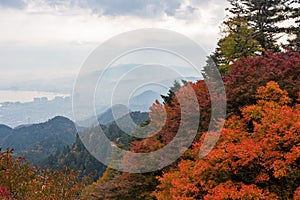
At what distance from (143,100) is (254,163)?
27.6 ft

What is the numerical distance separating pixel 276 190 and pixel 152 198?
743 cm

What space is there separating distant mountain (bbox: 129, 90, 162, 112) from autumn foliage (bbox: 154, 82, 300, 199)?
15.9 ft

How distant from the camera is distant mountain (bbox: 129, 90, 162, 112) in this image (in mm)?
16516

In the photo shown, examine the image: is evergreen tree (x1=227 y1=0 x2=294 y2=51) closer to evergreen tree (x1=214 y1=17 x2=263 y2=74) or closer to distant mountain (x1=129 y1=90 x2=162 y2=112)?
evergreen tree (x1=214 y1=17 x2=263 y2=74)

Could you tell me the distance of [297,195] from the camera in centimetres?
910

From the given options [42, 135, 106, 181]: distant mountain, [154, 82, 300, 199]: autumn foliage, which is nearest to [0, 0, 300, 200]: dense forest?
[154, 82, 300, 199]: autumn foliage

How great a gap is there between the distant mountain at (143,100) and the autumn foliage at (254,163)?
4841mm

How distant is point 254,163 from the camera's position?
10227mm

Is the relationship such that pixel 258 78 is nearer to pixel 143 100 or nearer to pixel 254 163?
pixel 254 163

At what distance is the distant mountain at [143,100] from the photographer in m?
16.5

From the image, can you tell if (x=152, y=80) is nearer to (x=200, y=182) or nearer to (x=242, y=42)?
(x=200, y=182)

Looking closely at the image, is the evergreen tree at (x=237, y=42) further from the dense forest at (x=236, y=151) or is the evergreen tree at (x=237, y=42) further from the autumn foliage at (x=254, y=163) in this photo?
the autumn foliage at (x=254, y=163)

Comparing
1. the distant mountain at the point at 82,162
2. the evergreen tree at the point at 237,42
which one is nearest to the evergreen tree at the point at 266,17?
the evergreen tree at the point at 237,42

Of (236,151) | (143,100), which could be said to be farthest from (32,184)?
(236,151)
